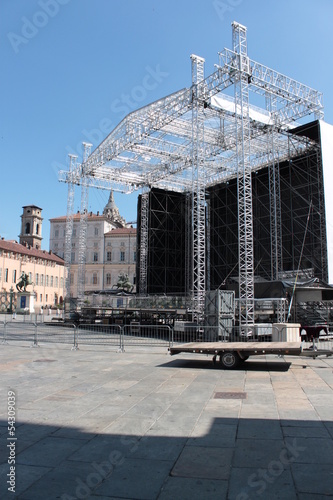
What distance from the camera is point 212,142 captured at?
3316 cm

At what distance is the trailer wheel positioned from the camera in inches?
448

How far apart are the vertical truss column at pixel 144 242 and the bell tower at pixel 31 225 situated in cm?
4992

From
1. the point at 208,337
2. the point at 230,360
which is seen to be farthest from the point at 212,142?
the point at 230,360

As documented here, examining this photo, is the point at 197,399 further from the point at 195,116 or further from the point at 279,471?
the point at 195,116

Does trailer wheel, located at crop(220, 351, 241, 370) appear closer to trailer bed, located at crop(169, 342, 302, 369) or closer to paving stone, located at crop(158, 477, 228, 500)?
trailer bed, located at crop(169, 342, 302, 369)

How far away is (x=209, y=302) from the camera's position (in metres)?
18.8

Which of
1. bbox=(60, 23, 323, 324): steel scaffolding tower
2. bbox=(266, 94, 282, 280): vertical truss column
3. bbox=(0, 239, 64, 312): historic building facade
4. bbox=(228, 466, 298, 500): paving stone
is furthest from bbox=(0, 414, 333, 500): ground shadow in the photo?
bbox=(0, 239, 64, 312): historic building facade

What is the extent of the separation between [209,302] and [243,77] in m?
13.3

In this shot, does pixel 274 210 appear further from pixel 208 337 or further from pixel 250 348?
pixel 250 348

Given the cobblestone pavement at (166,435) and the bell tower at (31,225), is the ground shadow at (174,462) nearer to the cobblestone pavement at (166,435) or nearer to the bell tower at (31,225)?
the cobblestone pavement at (166,435)

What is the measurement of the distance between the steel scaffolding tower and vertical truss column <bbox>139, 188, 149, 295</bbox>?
4.0 inches

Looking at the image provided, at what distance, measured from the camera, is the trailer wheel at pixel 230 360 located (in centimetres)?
1139

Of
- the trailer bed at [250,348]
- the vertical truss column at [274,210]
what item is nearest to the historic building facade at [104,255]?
the vertical truss column at [274,210]

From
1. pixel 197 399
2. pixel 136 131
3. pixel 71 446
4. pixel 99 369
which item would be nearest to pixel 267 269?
pixel 136 131
